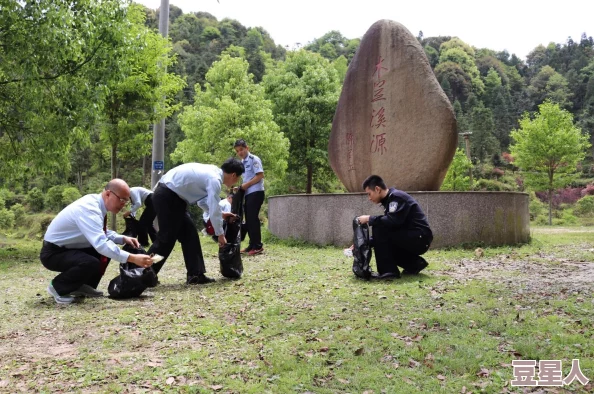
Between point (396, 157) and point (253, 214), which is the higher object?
point (396, 157)

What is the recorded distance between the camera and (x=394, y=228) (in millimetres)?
6371

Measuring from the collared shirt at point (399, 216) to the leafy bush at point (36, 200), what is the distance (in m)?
32.5

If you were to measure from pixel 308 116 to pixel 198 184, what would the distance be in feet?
68.4

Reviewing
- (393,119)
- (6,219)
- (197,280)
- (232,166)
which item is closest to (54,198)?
(6,219)

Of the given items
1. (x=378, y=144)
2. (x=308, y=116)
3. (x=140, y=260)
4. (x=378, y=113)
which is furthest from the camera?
(x=308, y=116)

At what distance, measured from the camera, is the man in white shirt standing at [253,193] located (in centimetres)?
924

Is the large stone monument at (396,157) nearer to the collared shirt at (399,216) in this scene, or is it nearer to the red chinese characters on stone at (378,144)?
the red chinese characters on stone at (378,144)

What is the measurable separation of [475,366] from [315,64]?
90.1 feet

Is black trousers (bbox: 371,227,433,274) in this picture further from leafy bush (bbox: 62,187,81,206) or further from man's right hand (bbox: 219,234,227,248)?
leafy bush (bbox: 62,187,81,206)

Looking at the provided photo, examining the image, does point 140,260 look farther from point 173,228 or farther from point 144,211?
point 144,211

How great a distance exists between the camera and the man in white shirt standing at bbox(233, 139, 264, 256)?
30.3 feet

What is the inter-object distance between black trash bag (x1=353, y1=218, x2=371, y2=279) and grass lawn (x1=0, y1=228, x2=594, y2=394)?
0.55ft

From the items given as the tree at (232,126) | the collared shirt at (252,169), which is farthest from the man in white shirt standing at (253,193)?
the tree at (232,126)

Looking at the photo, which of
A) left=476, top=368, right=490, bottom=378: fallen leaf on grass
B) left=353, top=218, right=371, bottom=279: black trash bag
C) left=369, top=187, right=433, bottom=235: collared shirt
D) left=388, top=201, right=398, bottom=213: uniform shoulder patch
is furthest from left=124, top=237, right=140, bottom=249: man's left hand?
left=476, top=368, right=490, bottom=378: fallen leaf on grass
